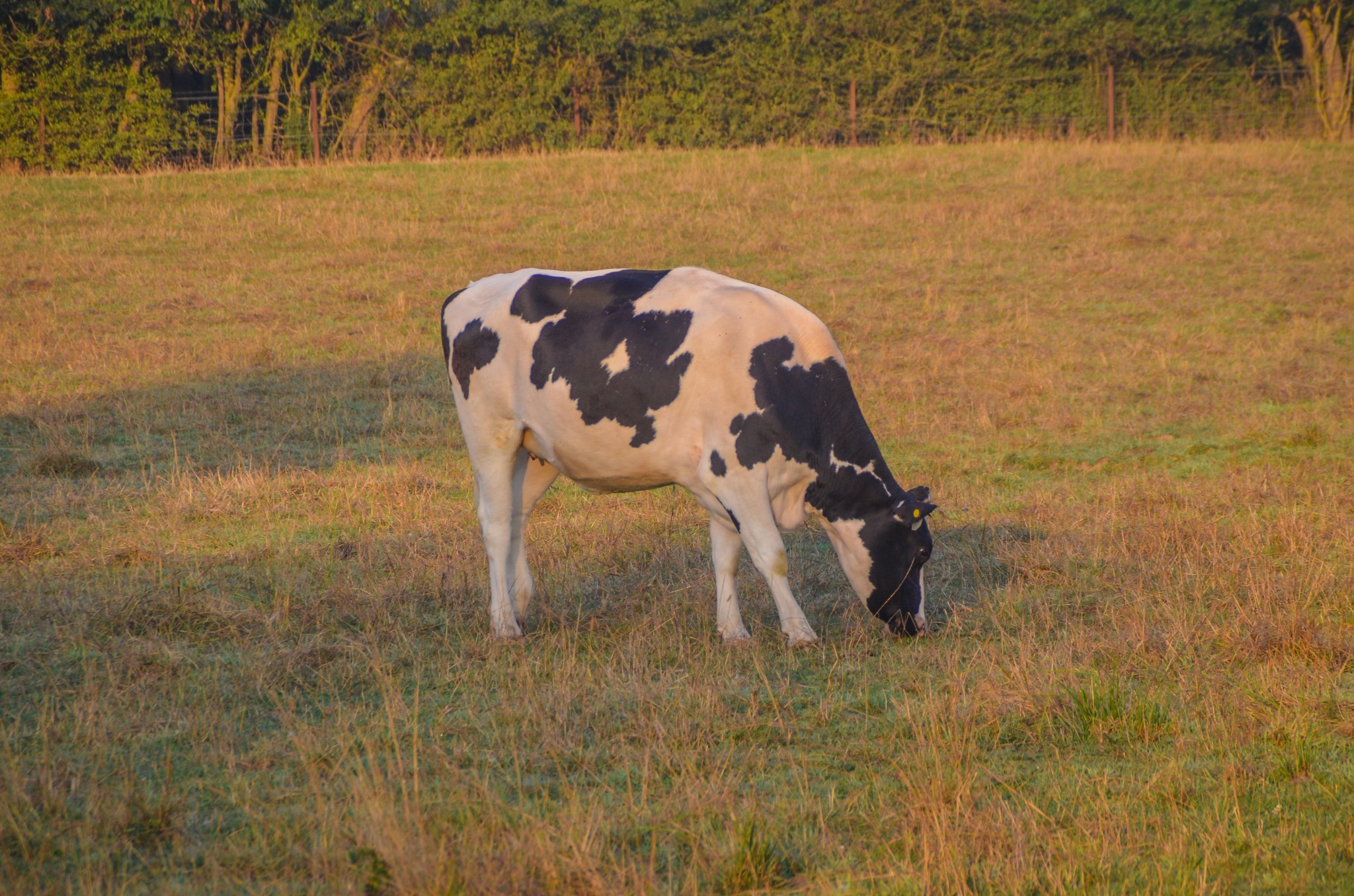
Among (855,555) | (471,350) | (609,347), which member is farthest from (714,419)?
(471,350)

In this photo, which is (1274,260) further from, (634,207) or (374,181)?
(374,181)

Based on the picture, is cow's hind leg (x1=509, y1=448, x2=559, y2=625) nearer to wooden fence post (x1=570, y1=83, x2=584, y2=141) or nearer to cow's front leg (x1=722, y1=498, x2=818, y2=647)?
cow's front leg (x1=722, y1=498, x2=818, y2=647)

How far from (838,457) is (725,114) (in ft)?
94.8

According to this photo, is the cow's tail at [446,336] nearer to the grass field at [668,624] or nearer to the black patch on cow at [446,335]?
the black patch on cow at [446,335]

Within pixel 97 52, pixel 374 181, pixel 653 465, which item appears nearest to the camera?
pixel 653 465

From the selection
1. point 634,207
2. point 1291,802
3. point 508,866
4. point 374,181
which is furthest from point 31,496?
point 374,181

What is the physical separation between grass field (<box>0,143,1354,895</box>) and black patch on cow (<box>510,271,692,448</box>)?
111 centimetres

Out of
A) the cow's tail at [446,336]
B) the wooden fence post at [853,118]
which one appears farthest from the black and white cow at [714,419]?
the wooden fence post at [853,118]

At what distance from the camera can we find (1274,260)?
714 inches

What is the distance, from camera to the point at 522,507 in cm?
726

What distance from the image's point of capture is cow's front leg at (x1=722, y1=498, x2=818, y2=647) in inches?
251

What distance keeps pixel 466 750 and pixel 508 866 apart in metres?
1.16

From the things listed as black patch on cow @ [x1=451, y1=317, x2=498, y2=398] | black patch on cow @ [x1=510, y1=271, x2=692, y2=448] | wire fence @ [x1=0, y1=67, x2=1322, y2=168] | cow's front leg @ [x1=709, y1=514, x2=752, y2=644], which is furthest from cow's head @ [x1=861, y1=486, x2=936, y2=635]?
wire fence @ [x1=0, y1=67, x2=1322, y2=168]

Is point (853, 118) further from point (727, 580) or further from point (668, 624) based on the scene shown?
point (668, 624)
